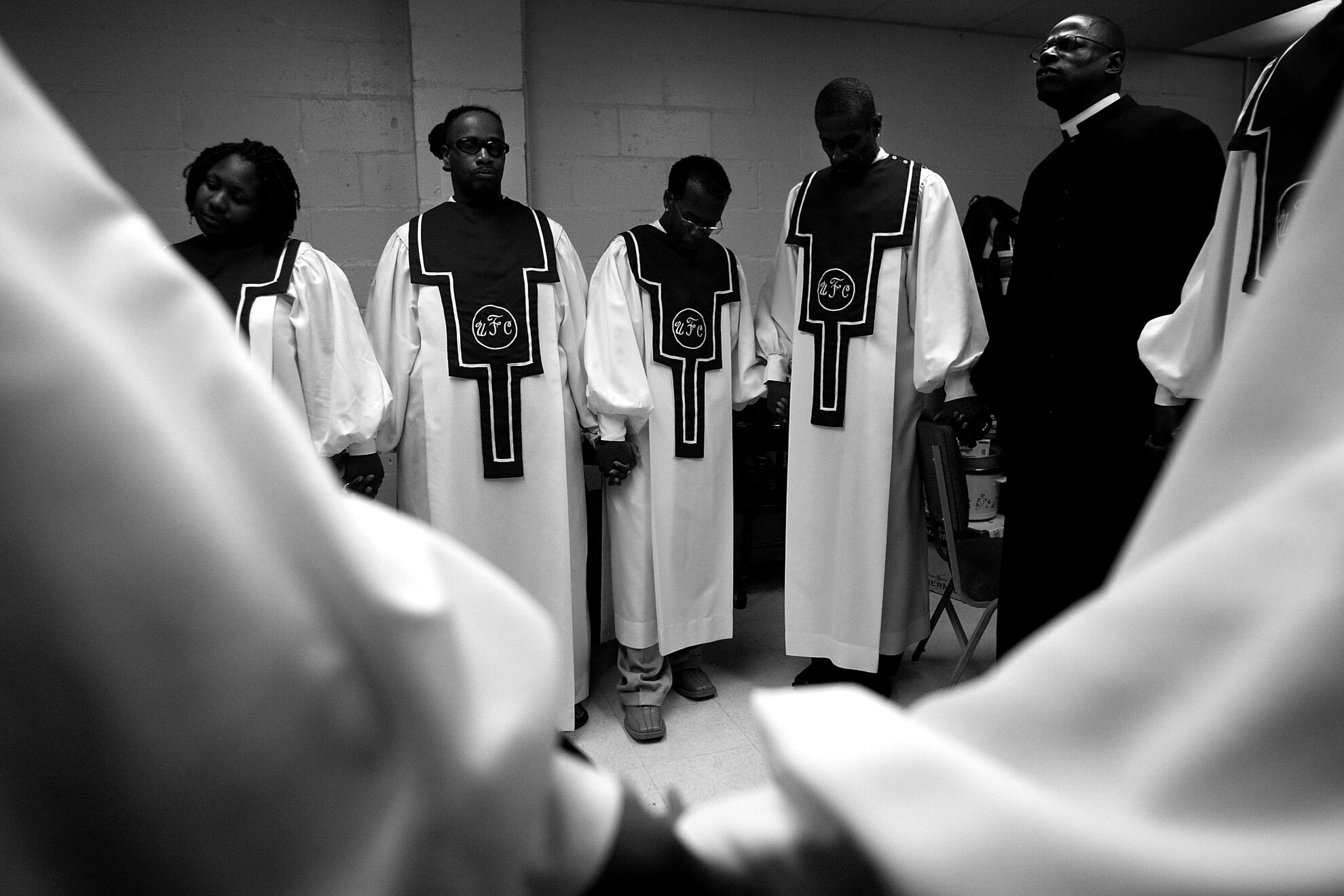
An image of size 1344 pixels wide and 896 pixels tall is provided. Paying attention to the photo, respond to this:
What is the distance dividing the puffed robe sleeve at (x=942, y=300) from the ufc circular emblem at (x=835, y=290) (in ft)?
0.69

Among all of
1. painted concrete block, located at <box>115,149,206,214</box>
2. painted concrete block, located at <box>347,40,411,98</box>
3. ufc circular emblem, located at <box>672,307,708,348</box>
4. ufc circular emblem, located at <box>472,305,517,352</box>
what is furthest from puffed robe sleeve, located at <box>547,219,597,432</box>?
painted concrete block, located at <box>115,149,206,214</box>

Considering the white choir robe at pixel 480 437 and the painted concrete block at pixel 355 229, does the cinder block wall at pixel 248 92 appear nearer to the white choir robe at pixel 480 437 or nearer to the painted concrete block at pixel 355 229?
the painted concrete block at pixel 355 229

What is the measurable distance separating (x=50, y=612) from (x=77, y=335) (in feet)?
0.35

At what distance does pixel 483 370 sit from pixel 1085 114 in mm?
1961

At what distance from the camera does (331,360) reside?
251 centimetres

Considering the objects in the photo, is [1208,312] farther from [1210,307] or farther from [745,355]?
[745,355]

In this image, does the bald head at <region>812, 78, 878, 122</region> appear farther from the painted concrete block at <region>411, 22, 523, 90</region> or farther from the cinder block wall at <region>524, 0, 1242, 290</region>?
the cinder block wall at <region>524, 0, 1242, 290</region>

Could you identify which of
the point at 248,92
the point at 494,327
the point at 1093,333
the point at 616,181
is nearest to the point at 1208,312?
the point at 1093,333

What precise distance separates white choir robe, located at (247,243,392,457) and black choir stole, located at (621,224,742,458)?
3.00 ft

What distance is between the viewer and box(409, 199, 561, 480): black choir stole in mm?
2777

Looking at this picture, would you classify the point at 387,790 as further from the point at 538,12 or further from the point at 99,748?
the point at 538,12

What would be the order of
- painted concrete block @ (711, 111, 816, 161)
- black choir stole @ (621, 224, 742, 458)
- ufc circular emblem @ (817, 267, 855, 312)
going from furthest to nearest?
painted concrete block @ (711, 111, 816, 161), black choir stole @ (621, 224, 742, 458), ufc circular emblem @ (817, 267, 855, 312)

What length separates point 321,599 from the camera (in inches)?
15.1

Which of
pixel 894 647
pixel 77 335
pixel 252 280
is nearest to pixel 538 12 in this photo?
pixel 252 280
